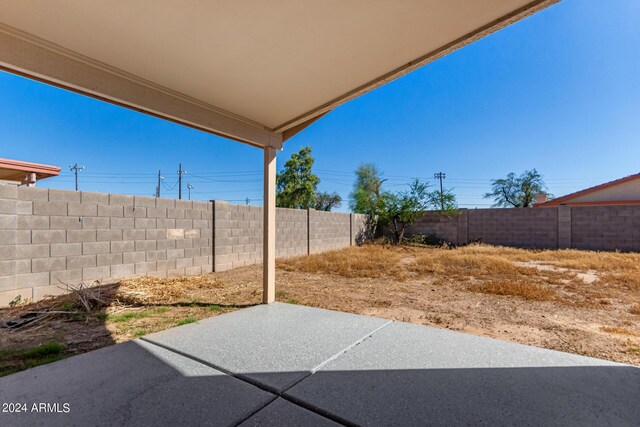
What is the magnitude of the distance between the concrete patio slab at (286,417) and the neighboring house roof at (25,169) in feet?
27.4

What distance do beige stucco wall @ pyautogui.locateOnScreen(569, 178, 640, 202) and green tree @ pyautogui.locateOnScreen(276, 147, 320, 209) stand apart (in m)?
15.7

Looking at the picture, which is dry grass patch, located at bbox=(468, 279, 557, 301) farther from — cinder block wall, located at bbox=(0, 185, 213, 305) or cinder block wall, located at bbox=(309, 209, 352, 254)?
cinder block wall, located at bbox=(309, 209, 352, 254)

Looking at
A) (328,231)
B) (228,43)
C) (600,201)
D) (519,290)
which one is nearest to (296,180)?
(328,231)

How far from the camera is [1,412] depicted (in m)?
1.42

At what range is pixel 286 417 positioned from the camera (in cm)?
138

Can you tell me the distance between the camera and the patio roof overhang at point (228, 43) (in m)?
1.58

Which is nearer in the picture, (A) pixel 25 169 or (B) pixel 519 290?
(B) pixel 519 290

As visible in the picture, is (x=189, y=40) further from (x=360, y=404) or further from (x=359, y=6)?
(x=360, y=404)

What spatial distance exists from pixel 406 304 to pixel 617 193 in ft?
55.6

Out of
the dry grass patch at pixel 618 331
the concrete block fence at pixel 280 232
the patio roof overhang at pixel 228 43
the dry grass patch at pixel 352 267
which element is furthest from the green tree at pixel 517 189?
the patio roof overhang at pixel 228 43

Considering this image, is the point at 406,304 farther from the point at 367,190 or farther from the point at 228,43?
the point at 367,190

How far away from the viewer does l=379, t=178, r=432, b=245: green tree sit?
12.7 metres

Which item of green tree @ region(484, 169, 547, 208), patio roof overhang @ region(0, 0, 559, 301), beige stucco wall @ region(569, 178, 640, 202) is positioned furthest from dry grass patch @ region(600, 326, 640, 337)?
green tree @ region(484, 169, 547, 208)

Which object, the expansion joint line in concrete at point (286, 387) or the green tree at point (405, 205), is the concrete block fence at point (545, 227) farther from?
the expansion joint line in concrete at point (286, 387)
